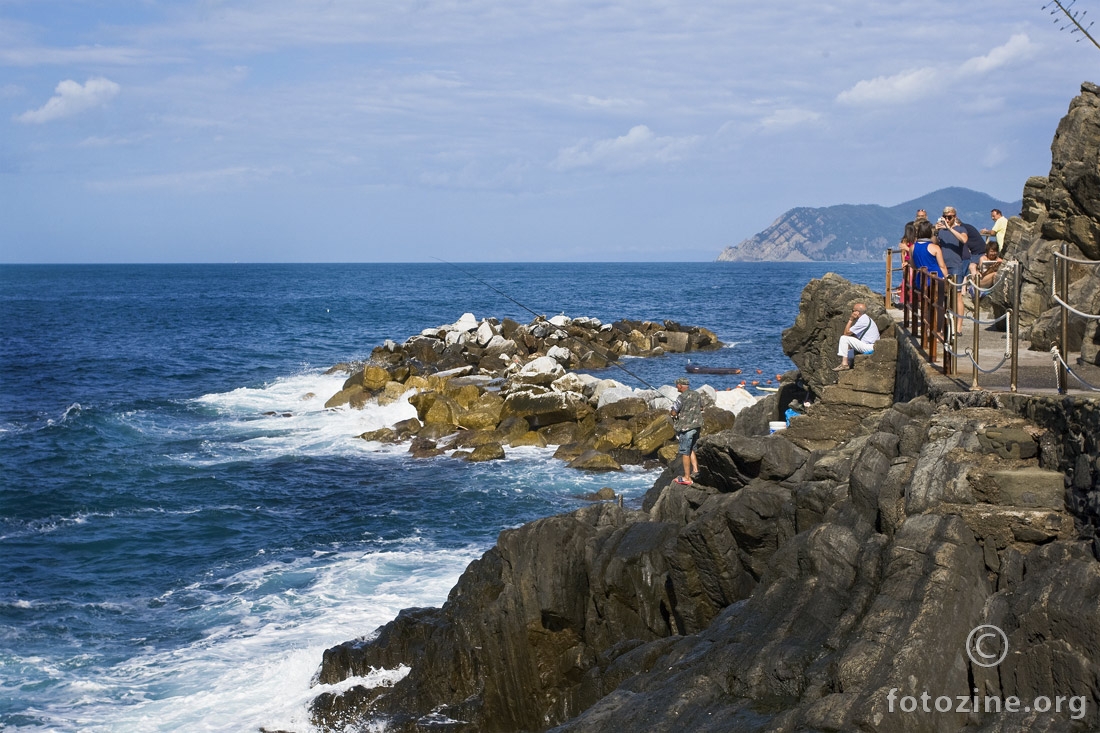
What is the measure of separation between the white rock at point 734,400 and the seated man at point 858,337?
31.3 feet

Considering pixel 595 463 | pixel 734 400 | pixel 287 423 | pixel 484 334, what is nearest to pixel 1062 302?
pixel 595 463

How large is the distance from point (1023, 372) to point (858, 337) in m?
4.80

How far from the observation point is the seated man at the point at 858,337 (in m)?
14.1

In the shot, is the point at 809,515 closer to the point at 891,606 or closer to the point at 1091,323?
the point at 891,606

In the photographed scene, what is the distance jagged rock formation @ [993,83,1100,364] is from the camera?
11.7m

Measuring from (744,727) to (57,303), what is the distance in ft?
298

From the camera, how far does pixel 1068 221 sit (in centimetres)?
1260

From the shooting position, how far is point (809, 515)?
8.84 metres

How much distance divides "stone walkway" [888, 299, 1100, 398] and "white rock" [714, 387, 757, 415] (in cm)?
1161

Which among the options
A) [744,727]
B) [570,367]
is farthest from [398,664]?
[570,367]

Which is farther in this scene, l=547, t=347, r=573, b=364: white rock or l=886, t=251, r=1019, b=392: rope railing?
l=547, t=347, r=573, b=364: white rock

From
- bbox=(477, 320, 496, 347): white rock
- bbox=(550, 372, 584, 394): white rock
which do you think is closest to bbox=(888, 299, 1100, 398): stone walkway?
bbox=(550, 372, 584, 394): white rock

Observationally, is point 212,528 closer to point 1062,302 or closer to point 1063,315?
point 1063,315

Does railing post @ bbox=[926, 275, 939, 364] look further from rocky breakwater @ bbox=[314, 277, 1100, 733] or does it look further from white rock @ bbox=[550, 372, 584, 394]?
white rock @ bbox=[550, 372, 584, 394]
